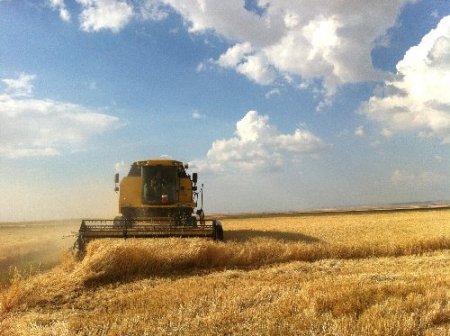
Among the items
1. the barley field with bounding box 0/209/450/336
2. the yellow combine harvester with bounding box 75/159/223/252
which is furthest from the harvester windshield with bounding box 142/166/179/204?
the barley field with bounding box 0/209/450/336

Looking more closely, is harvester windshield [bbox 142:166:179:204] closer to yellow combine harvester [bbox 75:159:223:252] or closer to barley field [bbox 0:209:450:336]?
yellow combine harvester [bbox 75:159:223:252]

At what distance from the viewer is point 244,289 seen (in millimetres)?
8211

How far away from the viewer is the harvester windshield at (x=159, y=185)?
56.6 feet

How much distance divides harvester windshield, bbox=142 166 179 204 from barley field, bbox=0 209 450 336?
423cm

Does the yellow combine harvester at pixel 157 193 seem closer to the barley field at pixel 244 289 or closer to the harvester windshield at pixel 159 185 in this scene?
the harvester windshield at pixel 159 185

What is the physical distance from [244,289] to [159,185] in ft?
31.7

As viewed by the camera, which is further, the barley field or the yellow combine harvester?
the yellow combine harvester

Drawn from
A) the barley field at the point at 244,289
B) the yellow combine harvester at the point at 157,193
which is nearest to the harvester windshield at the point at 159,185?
the yellow combine harvester at the point at 157,193

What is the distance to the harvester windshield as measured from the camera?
17.2m

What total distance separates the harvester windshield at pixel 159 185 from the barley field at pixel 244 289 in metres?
4.23

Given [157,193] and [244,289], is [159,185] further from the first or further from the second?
[244,289]

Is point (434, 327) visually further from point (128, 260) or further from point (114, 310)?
point (128, 260)

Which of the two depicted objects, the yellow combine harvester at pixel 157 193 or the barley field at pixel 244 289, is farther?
the yellow combine harvester at pixel 157 193

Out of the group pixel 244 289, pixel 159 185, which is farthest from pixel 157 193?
pixel 244 289
